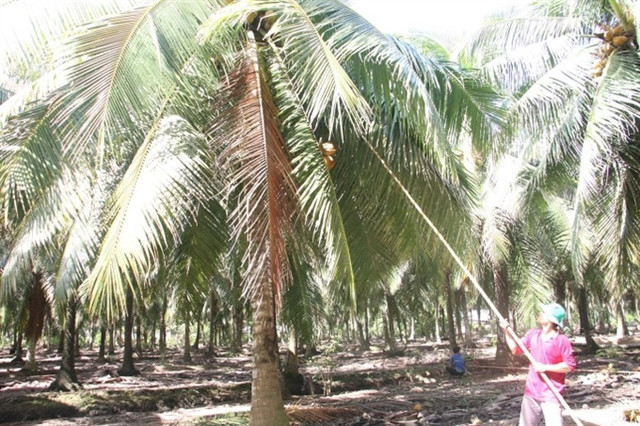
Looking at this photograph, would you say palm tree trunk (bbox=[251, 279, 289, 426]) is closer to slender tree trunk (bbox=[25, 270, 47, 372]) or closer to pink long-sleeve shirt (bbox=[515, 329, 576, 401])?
pink long-sleeve shirt (bbox=[515, 329, 576, 401])

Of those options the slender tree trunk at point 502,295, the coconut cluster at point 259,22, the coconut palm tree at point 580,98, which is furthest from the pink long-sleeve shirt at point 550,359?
the slender tree trunk at point 502,295

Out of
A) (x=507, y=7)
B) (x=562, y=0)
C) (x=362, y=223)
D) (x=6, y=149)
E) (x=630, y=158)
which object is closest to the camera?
(x=6, y=149)

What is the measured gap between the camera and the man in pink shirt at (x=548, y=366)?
4828 mm

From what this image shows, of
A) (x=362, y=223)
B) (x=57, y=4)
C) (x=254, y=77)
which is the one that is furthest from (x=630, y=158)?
Answer: (x=57, y=4)

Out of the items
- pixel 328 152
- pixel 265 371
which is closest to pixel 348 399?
pixel 265 371

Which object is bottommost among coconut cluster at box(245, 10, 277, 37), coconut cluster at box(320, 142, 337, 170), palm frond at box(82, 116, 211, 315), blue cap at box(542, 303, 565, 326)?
blue cap at box(542, 303, 565, 326)

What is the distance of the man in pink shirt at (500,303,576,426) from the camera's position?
190 inches

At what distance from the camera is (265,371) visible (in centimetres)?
649

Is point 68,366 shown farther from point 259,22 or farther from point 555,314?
point 555,314

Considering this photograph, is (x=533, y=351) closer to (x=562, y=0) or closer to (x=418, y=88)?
(x=418, y=88)

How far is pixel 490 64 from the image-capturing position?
1069 centimetres

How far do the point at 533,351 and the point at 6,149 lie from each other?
5805 mm

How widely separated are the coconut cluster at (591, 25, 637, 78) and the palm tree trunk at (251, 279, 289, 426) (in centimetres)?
730

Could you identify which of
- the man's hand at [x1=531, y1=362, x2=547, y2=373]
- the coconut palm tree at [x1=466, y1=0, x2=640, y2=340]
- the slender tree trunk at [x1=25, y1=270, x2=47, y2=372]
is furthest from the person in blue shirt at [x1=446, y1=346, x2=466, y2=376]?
the man's hand at [x1=531, y1=362, x2=547, y2=373]
